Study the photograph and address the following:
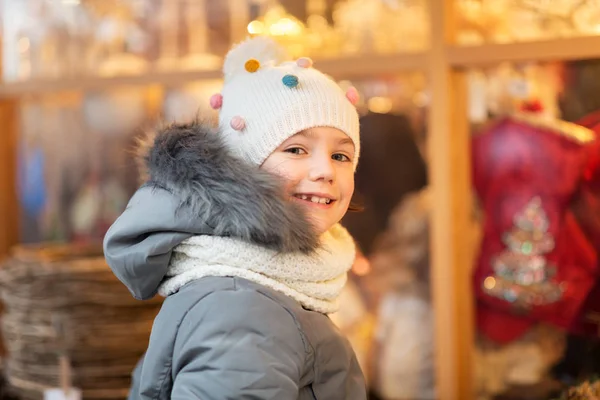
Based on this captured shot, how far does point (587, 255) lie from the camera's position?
2135mm

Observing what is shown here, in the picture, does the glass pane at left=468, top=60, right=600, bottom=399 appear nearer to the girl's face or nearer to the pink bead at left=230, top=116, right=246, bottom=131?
the girl's face

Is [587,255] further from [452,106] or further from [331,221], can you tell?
[331,221]

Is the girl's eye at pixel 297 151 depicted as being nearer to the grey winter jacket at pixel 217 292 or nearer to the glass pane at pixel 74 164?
the grey winter jacket at pixel 217 292

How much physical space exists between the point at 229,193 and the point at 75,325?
3.59ft

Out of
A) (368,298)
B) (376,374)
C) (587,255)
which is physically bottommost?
(376,374)

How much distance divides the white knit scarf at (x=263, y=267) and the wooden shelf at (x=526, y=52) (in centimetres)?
101

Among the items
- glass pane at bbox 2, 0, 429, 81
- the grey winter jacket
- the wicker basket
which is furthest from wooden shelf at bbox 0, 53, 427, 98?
the grey winter jacket

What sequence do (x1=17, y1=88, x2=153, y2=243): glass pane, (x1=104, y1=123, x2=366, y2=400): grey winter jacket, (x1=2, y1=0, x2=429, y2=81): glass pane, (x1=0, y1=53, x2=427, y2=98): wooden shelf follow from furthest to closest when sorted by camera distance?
(x1=17, y1=88, x2=153, y2=243): glass pane
(x1=2, y1=0, x2=429, y2=81): glass pane
(x1=0, y1=53, x2=427, y2=98): wooden shelf
(x1=104, y1=123, x2=366, y2=400): grey winter jacket

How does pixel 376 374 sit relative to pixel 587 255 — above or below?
below

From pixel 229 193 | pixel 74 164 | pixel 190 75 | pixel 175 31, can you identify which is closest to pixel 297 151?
pixel 229 193

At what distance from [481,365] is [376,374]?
34cm

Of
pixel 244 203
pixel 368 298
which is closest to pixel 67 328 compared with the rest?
pixel 368 298

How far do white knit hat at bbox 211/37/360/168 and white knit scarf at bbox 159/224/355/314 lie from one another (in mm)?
166

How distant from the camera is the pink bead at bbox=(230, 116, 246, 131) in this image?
1355 millimetres
